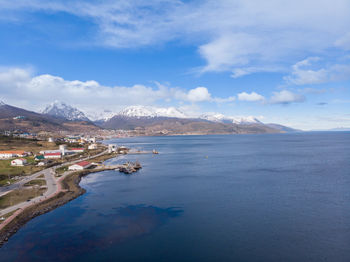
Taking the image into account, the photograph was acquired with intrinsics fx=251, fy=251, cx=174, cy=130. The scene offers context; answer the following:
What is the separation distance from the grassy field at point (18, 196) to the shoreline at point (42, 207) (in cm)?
281

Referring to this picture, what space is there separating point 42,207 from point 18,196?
6.31m

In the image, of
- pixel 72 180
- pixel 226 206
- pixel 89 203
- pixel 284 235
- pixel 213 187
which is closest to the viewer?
pixel 284 235

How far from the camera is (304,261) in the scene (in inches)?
866

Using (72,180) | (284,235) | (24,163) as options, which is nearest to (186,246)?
(284,235)

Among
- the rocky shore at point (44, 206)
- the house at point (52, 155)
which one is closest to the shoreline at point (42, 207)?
the rocky shore at point (44, 206)

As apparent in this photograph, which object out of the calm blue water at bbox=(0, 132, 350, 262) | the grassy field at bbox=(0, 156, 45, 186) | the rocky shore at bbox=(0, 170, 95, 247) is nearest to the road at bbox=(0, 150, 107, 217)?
the rocky shore at bbox=(0, 170, 95, 247)

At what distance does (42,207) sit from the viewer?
113 feet

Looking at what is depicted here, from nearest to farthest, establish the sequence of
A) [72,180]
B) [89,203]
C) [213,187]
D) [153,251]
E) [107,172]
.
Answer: [153,251]
[89,203]
[213,187]
[72,180]
[107,172]

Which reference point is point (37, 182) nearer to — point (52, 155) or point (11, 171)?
point (11, 171)

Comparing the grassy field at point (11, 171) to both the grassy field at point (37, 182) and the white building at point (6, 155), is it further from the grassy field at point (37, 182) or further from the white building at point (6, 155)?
the white building at point (6, 155)

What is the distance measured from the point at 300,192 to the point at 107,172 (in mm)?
46640

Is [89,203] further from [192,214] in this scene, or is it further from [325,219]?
[325,219]

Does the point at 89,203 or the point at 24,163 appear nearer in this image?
the point at 89,203

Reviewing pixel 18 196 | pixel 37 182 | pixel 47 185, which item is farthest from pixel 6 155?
pixel 18 196
